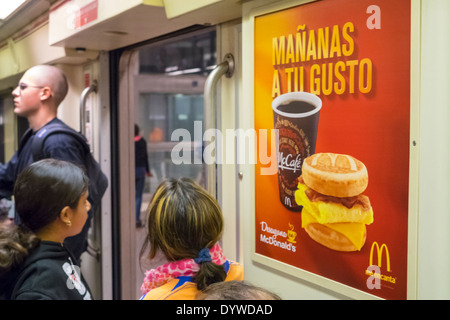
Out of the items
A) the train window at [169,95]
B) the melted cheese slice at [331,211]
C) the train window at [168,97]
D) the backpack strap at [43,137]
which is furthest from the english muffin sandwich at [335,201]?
the train window at [169,95]

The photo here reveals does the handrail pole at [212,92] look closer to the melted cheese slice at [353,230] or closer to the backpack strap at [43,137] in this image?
the melted cheese slice at [353,230]

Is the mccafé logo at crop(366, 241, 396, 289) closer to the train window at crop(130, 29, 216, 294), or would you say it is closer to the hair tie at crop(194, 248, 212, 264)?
the hair tie at crop(194, 248, 212, 264)

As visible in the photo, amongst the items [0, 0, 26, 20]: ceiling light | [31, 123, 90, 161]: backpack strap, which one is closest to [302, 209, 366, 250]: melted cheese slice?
[31, 123, 90, 161]: backpack strap

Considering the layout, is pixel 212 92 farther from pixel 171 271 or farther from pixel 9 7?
pixel 9 7

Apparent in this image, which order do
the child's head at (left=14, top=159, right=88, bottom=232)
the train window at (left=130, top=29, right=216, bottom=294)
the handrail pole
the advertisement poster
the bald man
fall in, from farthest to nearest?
the train window at (left=130, top=29, right=216, bottom=294), the bald man, the handrail pole, the child's head at (left=14, top=159, right=88, bottom=232), the advertisement poster

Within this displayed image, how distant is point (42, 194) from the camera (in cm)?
147

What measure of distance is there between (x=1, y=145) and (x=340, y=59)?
185 inches

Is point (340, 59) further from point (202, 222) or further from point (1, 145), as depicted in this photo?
point (1, 145)

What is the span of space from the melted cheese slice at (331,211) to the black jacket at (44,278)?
69cm

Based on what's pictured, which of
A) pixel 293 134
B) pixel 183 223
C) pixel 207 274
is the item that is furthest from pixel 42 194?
pixel 293 134

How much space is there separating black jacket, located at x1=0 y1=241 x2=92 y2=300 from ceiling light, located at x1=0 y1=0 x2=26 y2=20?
5.95ft

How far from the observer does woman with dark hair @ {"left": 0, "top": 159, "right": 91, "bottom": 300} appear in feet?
4.50

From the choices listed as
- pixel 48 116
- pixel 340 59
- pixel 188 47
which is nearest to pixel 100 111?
pixel 48 116

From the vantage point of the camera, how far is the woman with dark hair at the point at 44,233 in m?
1.37
